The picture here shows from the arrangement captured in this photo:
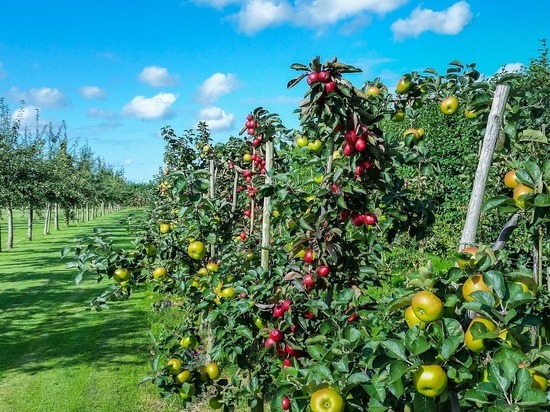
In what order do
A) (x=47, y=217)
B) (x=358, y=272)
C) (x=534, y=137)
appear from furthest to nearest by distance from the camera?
(x=47, y=217)
(x=358, y=272)
(x=534, y=137)

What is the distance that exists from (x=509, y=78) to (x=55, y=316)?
9695 millimetres

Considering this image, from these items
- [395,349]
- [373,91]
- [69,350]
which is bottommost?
[69,350]

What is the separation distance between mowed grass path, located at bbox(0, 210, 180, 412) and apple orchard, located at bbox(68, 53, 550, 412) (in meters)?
0.96

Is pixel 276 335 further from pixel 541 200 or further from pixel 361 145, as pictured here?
pixel 541 200

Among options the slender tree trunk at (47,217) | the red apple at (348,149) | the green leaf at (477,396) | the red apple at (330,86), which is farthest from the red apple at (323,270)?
the slender tree trunk at (47,217)

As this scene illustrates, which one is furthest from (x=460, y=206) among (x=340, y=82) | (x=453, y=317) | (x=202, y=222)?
(x=453, y=317)

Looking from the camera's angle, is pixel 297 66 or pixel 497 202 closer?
pixel 497 202

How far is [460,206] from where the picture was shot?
380 inches

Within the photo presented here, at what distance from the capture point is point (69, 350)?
7496 mm

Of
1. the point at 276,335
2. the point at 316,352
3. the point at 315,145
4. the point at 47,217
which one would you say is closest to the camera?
the point at 316,352

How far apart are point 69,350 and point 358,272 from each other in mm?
6235

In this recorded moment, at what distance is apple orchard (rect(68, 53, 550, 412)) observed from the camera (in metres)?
1.45

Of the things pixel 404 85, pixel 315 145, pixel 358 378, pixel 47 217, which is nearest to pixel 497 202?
pixel 358 378

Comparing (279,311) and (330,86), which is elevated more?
(330,86)
